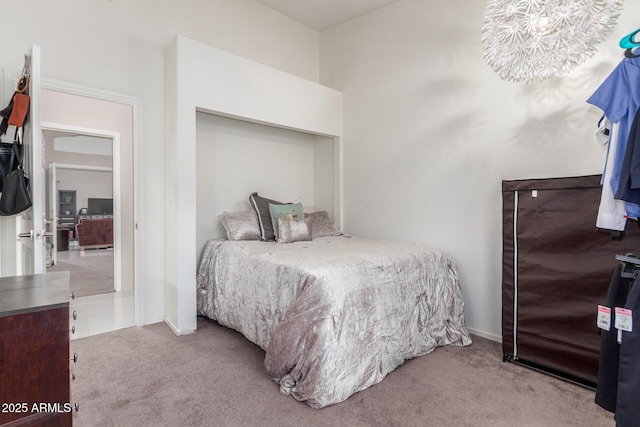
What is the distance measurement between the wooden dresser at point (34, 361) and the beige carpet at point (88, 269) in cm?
361

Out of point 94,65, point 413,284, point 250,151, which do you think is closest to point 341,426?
point 413,284

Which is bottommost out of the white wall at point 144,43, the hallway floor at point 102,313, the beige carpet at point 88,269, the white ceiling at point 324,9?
the hallway floor at point 102,313

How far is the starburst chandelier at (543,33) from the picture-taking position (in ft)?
5.11

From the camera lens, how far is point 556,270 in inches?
84.9

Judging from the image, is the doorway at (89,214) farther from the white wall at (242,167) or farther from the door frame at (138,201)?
the white wall at (242,167)

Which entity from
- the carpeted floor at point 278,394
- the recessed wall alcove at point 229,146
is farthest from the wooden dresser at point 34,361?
the recessed wall alcove at point 229,146

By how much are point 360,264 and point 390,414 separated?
2.81 feet

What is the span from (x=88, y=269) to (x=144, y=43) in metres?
3.59

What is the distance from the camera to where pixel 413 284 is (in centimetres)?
240

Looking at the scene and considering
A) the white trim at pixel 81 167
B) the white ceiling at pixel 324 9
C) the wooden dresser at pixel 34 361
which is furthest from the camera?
the white trim at pixel 81 167

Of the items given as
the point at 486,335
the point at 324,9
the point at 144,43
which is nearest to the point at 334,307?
the point at 486,335

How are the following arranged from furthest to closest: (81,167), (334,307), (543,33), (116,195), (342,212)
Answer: (81,167) < (116,195) < (342,212) < (334,307) < (543,33)

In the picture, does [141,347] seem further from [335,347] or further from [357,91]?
[357,91]

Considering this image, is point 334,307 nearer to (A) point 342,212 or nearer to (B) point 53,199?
Result: (A) point 342,212
